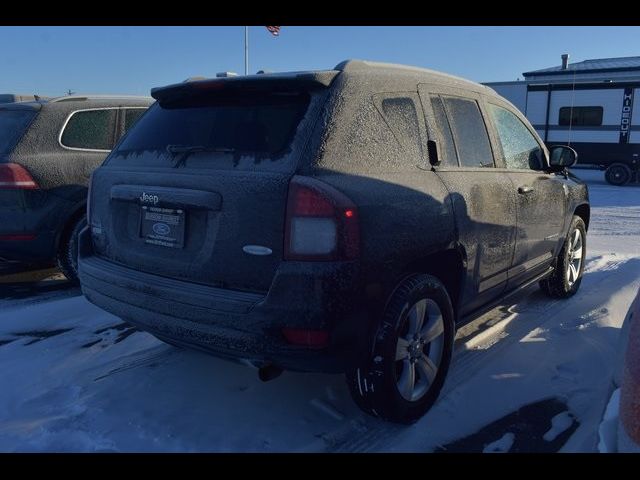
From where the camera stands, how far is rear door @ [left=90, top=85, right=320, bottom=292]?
2352 mm

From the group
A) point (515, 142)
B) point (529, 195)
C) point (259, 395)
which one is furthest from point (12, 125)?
point (529, 195)

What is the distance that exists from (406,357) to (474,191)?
1.09m

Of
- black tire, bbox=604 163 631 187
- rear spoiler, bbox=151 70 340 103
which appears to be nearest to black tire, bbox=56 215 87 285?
rear spoiler, bbox=151 70 340 103

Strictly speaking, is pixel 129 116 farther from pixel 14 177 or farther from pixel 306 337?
pixel 306 337

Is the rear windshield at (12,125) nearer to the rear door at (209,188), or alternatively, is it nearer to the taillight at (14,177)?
the taillight at (14,177)

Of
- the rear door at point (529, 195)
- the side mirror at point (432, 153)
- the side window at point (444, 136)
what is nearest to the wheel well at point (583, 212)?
the rear door at point (529, 195)

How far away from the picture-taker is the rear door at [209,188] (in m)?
2.35

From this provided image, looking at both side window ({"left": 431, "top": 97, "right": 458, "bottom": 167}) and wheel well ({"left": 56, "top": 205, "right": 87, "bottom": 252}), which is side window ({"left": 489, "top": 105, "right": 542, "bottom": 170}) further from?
wheel well ({"left": 56, "top": 205, "right": 87, "bottom": 252})

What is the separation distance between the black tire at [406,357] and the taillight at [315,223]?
1.54ft

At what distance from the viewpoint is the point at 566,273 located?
488 centimetres

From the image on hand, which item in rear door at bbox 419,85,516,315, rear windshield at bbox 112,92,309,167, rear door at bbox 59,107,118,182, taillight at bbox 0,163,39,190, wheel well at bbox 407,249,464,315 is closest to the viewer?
rear windshield at bbox 112,92,309,167

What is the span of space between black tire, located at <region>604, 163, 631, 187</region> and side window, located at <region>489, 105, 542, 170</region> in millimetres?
15039

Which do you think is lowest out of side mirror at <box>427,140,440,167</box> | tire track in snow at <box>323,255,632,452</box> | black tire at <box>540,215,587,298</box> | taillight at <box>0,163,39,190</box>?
tire track in snow at <box>323,255,632,452</box>

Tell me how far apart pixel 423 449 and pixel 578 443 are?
0.73 metres
